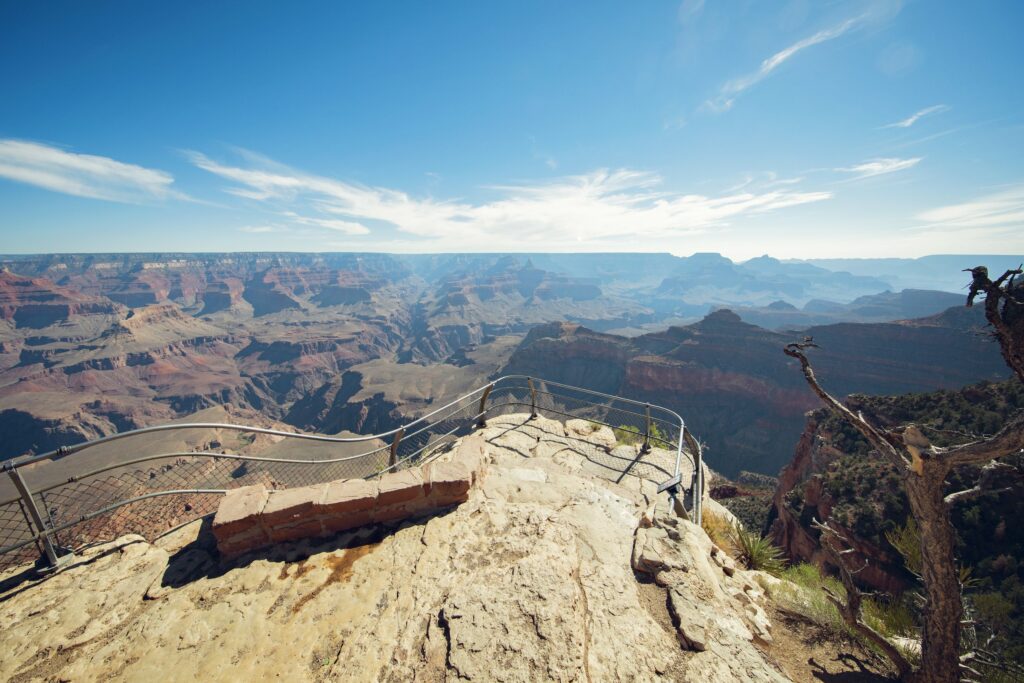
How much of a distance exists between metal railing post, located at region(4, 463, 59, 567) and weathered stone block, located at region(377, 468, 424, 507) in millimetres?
3433

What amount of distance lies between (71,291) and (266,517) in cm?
24058

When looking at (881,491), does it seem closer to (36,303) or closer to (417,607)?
(417,607)

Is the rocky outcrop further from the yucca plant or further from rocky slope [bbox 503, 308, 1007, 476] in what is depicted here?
the yucca plant

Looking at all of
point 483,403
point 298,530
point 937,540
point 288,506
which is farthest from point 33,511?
point 937,540

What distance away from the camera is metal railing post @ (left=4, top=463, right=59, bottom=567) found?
3996 millimetres

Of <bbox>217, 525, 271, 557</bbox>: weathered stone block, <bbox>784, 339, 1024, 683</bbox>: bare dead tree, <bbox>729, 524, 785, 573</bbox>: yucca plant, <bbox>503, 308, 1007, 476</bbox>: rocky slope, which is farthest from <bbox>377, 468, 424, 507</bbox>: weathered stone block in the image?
<bbox>503, 308, 1007, 476</bbox>: rocky slope

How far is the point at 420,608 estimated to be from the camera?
404 centimetres

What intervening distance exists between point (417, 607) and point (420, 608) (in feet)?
0.13

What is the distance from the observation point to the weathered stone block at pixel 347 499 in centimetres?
500

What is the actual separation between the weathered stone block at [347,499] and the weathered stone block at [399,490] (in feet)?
0.34

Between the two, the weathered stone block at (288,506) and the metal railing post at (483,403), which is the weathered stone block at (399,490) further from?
the metal railing post at (483,403)

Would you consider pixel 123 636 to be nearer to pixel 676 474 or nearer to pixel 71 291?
pixel 676 474

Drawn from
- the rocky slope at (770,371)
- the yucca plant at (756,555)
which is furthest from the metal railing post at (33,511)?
the rocky slope at (770,371)

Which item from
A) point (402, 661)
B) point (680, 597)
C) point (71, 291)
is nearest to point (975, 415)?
point (680, 597)
